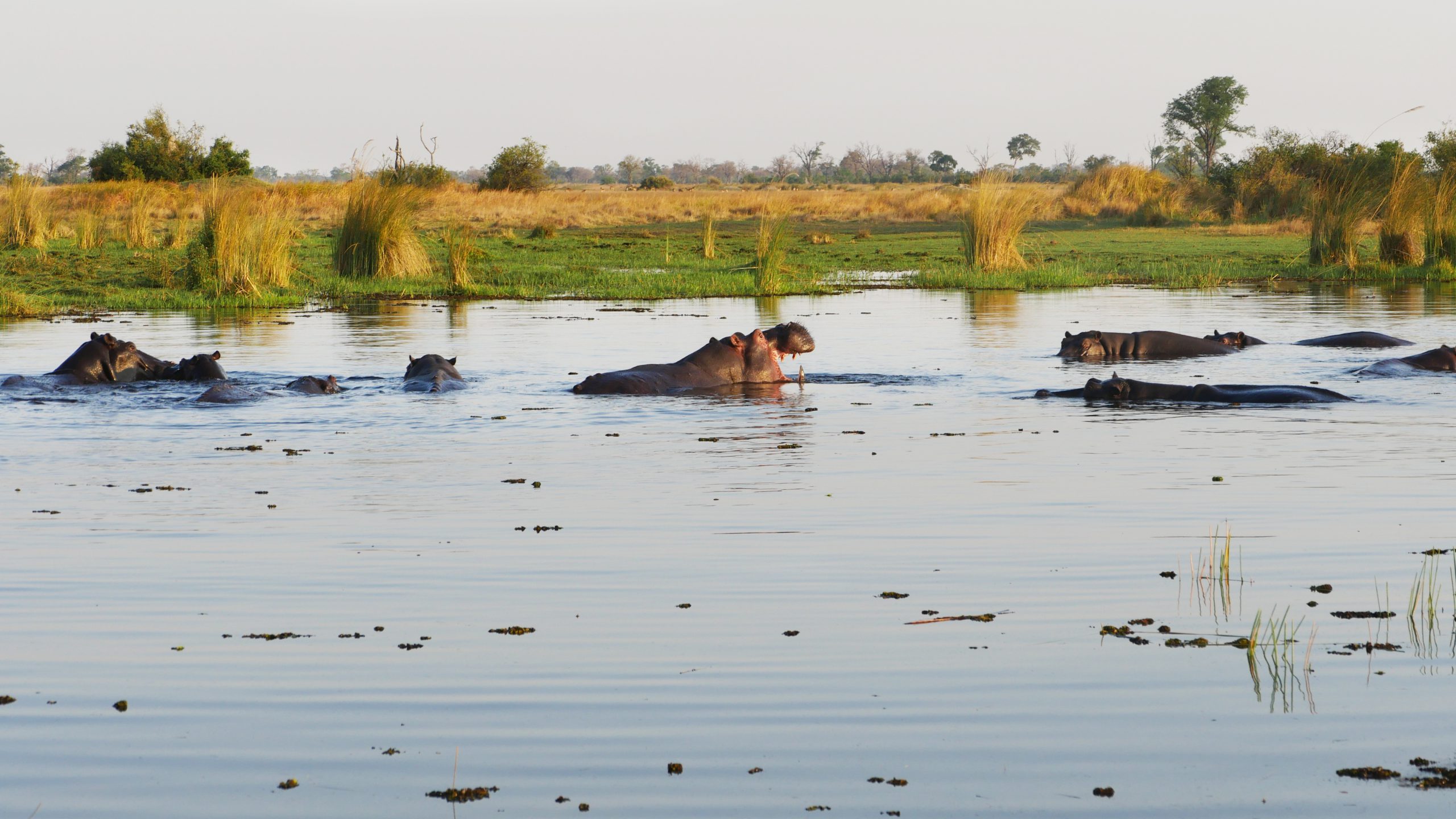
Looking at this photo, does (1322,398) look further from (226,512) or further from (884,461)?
(226,512)

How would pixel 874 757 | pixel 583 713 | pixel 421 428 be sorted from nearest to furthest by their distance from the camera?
pixel 874 757
pixel 583 713
pixel 421 428

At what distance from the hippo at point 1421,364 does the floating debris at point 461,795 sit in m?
10.3

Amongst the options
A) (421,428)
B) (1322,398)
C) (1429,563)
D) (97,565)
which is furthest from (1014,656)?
(1322,398)

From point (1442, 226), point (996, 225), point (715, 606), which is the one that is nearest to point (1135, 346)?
point (715, 606)

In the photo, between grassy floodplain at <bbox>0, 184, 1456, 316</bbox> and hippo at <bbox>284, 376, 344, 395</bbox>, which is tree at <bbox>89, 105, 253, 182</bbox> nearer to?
grassy floodplain at <bbox>0, 184, 1456, 316</bbox>

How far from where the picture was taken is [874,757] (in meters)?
3.50

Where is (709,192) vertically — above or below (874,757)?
above

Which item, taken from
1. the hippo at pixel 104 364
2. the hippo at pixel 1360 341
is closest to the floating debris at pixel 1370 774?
the hippo at pixel 104 364

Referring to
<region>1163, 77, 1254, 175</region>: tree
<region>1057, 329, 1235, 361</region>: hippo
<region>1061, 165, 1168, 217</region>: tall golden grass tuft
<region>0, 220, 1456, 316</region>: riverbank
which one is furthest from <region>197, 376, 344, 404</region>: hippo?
<region>1163, 77, 1254, 175</region>: tree

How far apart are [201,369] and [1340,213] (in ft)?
65.1

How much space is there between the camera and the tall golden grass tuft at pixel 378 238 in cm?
2241

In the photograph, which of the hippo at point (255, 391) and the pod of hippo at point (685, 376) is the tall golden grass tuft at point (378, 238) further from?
the hippo at point (255, 391)

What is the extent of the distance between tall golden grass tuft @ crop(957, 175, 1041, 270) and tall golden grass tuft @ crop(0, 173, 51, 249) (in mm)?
16183

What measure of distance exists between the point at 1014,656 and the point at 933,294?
18561mm
